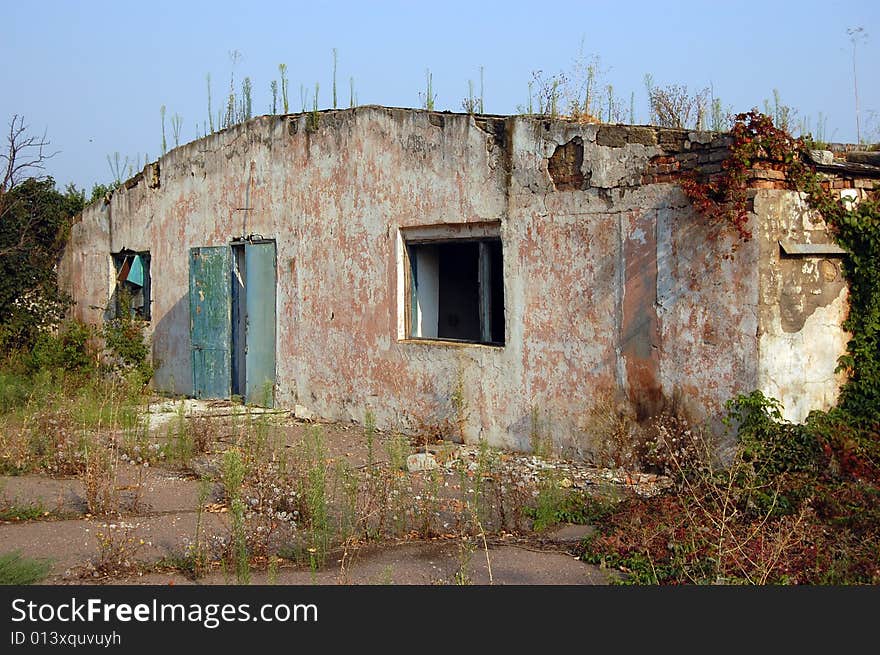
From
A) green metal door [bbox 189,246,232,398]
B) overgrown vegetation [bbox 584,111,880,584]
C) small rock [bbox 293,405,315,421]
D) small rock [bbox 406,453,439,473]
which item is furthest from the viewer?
green metal door [bbox 189,246,232,398]

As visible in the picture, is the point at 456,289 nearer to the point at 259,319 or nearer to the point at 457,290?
the point at 457,290

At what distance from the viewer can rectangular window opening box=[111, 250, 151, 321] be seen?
1344 cm

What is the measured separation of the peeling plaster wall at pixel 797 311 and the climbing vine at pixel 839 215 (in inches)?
3.6

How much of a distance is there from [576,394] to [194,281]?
5.93 meters

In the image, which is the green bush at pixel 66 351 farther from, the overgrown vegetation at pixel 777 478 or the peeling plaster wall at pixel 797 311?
the peeling plaster wall at pixel 797 311

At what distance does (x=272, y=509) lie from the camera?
20.2ft

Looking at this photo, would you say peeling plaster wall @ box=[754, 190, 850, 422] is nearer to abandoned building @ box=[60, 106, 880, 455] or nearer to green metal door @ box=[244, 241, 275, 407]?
abandoned building @ box=[60, 106, 880, 455]

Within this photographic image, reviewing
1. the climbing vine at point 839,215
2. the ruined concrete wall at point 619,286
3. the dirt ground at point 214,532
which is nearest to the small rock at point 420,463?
the dirt ground at point 214,532

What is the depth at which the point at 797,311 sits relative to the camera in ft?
22.1

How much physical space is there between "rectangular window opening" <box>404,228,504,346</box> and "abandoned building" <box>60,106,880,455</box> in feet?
0.09

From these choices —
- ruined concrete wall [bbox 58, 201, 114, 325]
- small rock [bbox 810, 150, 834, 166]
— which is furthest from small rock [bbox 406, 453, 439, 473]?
ruined concrete wall [bbox 58, 201, 114, 325]

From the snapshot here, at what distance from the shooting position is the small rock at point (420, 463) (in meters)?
7.72
